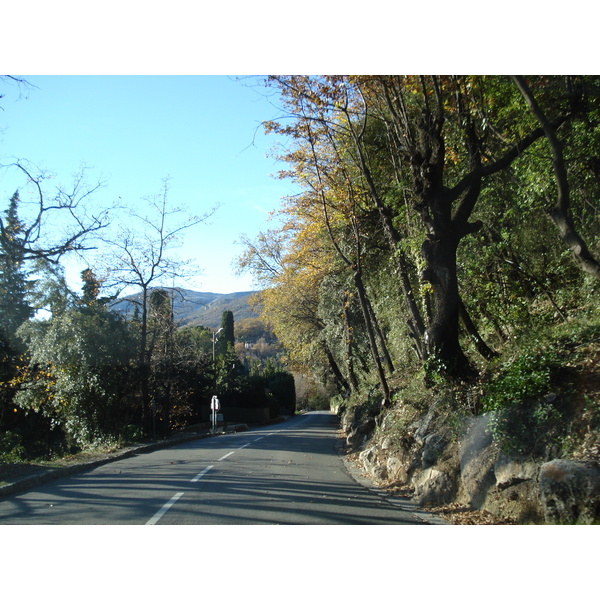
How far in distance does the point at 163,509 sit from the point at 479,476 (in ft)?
14.6

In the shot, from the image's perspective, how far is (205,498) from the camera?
306 inches

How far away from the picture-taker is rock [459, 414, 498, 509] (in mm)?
7078

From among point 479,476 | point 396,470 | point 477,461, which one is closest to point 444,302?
point 396,470

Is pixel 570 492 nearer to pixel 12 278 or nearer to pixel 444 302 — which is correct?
pixel 444 302

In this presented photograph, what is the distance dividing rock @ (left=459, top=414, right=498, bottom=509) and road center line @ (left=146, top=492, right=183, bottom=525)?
4308mm

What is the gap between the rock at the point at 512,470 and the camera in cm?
628

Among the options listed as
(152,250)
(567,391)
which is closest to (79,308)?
(152,250)

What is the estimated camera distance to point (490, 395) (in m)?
7.95

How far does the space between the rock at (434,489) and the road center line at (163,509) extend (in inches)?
153

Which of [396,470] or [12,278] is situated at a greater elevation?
[12,278]

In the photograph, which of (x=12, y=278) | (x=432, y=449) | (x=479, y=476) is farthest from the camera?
(x=12, y=278)

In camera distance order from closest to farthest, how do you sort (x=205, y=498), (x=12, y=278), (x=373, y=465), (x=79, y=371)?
1. (x=205, y=498)
2. (x=373, y=465)
3. (x=12, y=278)
4. (x=79, y=371)

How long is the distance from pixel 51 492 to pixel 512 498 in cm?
735

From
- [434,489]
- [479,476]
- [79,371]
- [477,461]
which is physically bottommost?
[434,489]
